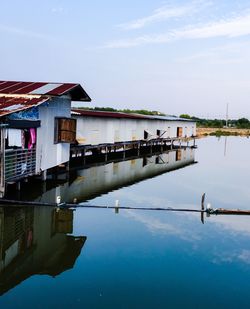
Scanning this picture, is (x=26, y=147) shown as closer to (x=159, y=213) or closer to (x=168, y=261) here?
(x=159, y=213)

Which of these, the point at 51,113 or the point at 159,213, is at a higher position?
the point at 51,113

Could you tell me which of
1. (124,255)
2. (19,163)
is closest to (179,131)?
(19,163)

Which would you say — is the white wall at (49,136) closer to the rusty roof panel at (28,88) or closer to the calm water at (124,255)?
the rusty roof panel at (28,88)

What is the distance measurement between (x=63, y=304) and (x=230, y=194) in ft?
40.2

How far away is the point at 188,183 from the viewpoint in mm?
20531

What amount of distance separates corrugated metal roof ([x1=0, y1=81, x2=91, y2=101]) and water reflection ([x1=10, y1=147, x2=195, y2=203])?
14.0ft

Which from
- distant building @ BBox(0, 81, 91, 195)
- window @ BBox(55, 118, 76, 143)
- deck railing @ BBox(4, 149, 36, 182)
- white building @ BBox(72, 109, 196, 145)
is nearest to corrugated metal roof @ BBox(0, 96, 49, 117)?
distant building @ BBox(0, 81, 91, 195)

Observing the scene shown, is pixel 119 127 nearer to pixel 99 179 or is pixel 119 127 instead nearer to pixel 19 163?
pixel 99 179

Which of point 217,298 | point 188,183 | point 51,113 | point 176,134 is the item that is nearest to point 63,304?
point 217,298

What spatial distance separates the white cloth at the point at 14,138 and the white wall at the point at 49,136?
1.32m

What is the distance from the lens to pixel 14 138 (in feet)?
49.3

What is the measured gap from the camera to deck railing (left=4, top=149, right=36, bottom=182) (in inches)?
547

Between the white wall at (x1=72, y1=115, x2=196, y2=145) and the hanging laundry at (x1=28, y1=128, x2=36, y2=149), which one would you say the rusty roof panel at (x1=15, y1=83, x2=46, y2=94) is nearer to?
the hanging laundry at (x1=28, y1=128, x2=36, y2=149)

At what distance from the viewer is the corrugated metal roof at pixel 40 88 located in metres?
16.9
